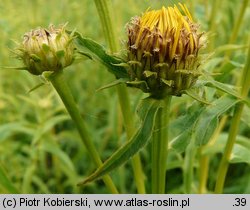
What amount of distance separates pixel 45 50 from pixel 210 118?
15.2 inches

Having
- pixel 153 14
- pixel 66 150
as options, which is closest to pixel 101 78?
pixel 66 150

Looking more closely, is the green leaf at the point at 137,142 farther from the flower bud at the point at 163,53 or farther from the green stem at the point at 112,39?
the green stem at the point at 112,39

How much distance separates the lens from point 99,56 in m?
1.03

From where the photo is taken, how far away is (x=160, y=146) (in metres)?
1.04

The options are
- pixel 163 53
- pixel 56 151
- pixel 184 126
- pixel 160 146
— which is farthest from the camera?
pixel 56 151

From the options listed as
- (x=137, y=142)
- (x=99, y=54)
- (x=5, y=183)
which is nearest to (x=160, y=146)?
(x=137, y=142)

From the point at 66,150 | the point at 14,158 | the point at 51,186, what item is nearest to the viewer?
the point at 14,158

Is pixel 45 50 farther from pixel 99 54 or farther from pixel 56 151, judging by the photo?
pixel 56 151

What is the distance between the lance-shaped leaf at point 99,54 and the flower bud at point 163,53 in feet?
0.18

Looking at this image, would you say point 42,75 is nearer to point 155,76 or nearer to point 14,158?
point 155,76

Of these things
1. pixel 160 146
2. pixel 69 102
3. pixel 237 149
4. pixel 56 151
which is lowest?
pixel 56 151

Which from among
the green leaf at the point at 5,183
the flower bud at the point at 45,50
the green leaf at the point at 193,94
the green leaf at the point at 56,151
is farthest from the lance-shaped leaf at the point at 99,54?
the green leaf at the point at 56,151

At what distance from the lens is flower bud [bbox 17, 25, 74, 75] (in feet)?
3.26
